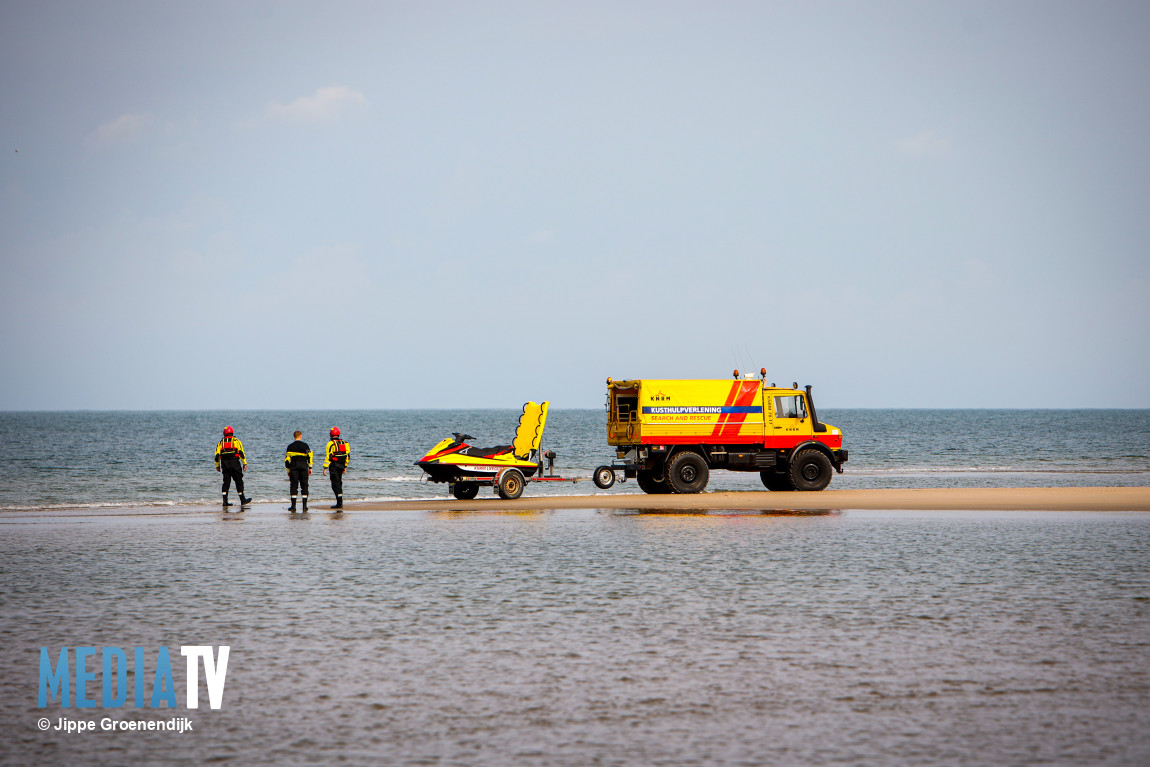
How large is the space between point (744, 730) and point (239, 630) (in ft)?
17.8

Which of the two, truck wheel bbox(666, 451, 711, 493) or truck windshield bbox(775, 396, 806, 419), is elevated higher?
truck windshield bbox(775, 396, 806, 419)

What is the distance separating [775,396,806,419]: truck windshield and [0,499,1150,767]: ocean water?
9.98m

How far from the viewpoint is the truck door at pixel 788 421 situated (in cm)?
2722

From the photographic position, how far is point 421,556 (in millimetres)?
15453

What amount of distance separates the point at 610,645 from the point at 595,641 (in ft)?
0.69

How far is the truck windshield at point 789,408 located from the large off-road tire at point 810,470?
102 cm

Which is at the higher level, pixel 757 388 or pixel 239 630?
pixel 757 388

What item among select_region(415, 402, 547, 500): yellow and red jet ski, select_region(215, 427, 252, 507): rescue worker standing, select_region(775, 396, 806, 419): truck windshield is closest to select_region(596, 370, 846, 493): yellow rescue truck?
select_region(775, 396, 806, 419): truck windshield

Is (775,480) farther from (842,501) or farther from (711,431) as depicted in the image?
(842,501)

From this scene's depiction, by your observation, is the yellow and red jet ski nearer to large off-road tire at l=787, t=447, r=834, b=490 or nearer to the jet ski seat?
the jet ski seat

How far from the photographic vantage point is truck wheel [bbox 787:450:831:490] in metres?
27.4

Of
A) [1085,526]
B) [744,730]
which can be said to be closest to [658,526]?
[1085,526]

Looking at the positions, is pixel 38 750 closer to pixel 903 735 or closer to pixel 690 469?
pixel 903 735

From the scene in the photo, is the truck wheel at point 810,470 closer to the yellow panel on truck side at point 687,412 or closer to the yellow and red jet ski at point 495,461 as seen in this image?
the yellow panel on truck side at point 687,412
